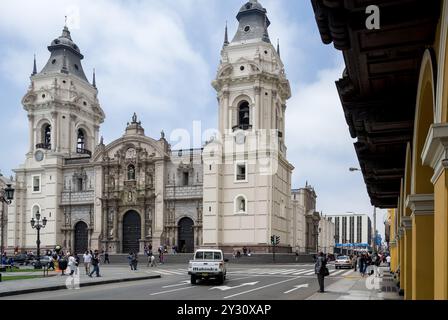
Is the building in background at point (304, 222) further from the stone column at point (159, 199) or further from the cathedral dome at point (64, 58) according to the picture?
the cathedral dome at point (64, 58)

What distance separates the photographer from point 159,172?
65812mm

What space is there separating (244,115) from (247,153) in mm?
4871

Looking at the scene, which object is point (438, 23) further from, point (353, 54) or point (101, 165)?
point (101, 165)

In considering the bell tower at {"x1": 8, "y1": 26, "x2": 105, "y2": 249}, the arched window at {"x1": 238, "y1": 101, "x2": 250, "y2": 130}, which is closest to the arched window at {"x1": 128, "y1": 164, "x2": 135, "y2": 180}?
the bell tower at {"x1": 8, "y1": 26, "x2": 105, "y2": 249}

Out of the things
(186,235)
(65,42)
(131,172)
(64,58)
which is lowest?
(186,235)

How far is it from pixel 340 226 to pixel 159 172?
417 feet

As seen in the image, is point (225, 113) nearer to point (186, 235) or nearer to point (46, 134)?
point (186, 235)

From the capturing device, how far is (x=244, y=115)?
202ft

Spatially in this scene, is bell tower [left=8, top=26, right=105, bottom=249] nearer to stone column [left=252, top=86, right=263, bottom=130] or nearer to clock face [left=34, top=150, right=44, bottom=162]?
clock face [left=34, top=150, right=44, bottom=162]

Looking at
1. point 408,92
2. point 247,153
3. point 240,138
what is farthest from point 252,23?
point 408,92

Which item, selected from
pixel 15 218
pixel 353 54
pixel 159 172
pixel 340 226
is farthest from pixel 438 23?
pixel 340 226

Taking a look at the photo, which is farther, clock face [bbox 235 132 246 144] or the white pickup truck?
clock face [bbox 235 132 246 144]

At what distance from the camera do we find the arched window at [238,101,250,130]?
198 ft

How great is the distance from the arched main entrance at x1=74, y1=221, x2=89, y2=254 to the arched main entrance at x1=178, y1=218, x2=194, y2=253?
13.6 metres
